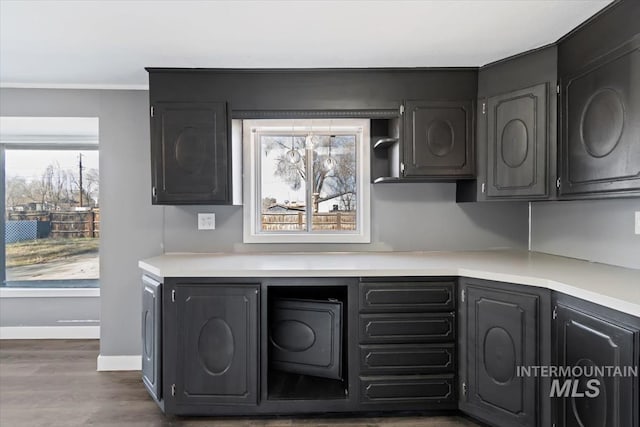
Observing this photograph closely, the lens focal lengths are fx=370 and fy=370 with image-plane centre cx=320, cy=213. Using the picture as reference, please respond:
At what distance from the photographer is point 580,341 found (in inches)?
63.2

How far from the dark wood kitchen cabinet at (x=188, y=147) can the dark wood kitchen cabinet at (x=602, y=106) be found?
2.04 m

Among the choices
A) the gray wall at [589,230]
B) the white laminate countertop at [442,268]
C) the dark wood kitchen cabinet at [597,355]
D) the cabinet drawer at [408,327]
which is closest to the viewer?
the dark wood kitchen cabinet at [597,355]

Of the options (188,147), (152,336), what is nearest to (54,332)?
(152,336)

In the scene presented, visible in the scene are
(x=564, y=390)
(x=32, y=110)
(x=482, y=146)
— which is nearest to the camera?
(x=564, y=390)

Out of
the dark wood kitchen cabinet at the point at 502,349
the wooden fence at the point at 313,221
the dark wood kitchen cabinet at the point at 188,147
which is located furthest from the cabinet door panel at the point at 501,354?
the dark wood kitchen cabinet at the point at 188,147

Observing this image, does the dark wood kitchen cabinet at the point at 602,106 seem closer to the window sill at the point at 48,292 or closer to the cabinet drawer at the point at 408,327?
the cabinet drawer at the point at 408,327

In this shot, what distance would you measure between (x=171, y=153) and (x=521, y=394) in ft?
8.14

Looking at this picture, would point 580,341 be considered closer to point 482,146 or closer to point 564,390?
point 564,390

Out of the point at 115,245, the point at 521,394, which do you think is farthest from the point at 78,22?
the point at 521,394

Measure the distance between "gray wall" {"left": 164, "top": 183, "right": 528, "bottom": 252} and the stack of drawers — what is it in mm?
771

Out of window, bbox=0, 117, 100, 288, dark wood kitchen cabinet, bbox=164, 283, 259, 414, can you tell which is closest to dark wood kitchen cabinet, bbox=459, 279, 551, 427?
dark wood kitchen cabinet, bbox=164, 283, 259, 414

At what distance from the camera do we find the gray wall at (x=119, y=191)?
9.28 ft

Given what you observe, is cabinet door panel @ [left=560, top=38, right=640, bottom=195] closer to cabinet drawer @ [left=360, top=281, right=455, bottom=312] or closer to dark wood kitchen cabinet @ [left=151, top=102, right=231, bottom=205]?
cabinet drawer @ [left=360, top=281, right=455, bottom=312]

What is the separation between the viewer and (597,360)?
150cm
